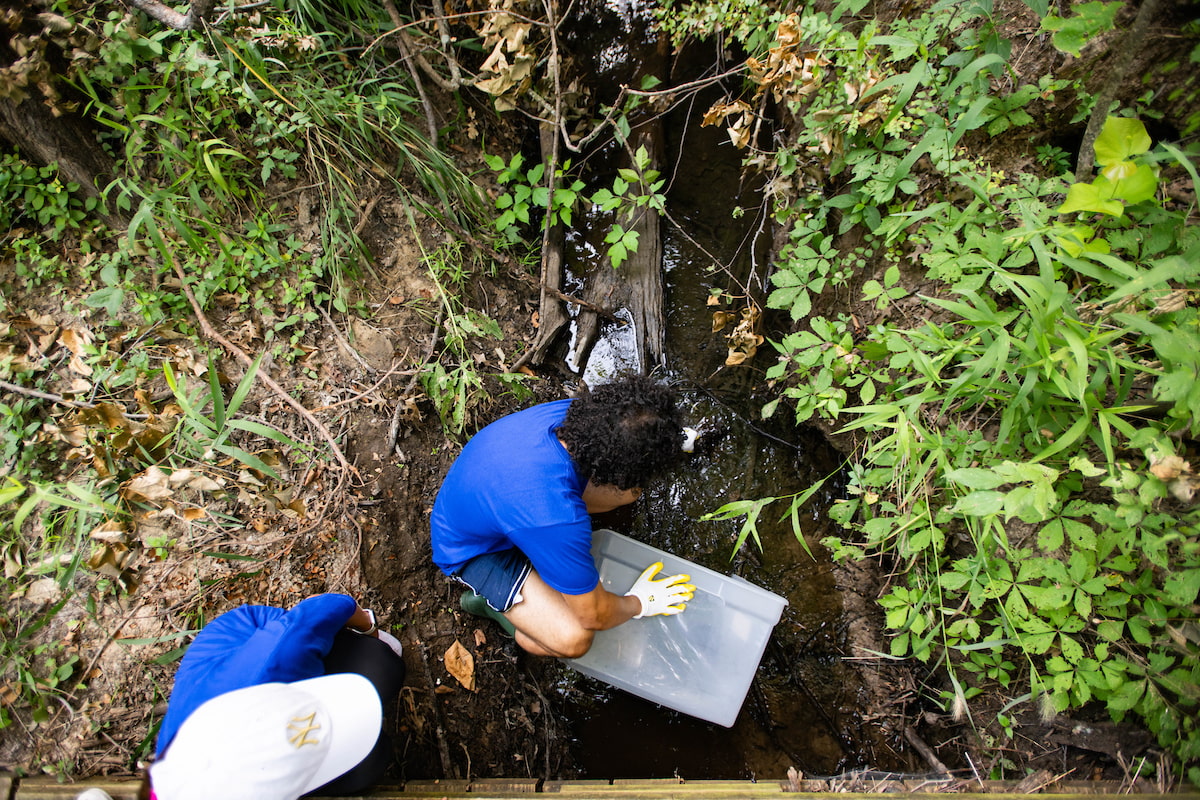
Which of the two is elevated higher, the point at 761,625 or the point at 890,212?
the point at 890,212

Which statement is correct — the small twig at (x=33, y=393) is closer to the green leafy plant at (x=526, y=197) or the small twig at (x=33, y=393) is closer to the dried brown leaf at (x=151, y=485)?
the dried brown leaf at (x=151, y=485)

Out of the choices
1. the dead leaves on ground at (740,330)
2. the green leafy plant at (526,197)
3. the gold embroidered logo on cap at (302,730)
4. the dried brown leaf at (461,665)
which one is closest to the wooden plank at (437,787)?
the dried brown leaf at (461,665)

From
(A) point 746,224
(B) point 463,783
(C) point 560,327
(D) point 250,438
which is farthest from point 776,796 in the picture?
(A) point 746,224

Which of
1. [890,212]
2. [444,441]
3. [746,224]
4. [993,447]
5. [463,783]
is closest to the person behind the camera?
[993,447]

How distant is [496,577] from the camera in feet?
→ 5.89

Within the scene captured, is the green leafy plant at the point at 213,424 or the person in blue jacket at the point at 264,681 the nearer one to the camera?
the person in blue jacket at the point at 264,681

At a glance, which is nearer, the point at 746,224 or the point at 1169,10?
the point at 1169,10

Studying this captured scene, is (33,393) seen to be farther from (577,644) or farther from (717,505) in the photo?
(717,505)

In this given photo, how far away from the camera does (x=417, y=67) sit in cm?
231

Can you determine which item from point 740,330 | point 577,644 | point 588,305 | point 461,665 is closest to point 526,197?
point 588,305

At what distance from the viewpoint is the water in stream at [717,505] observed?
6.90 ft

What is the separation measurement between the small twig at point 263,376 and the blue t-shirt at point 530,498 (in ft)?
1.74

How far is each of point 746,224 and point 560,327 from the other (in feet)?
3.36

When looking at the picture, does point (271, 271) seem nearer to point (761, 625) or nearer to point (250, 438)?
point (250, 438)
